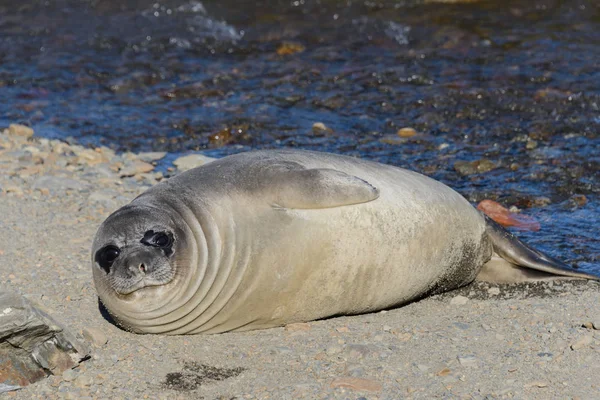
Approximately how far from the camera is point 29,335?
382 centimetres

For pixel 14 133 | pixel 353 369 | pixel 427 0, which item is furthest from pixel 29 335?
pixel 427 0

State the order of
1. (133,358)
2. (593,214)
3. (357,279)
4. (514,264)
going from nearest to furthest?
Answer: (133,358), (357,279), (514,264), (593,214)

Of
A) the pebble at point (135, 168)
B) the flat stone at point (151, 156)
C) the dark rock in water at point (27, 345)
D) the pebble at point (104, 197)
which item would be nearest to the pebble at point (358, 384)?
the dark rock in water at point (27, 345)

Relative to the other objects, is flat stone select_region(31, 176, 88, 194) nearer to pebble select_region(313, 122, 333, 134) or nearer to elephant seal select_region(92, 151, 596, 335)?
elephant seal select_region(92, 151, 596, 335)

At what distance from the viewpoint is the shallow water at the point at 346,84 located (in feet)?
23.8

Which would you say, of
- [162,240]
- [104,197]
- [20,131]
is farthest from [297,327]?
[20,131]

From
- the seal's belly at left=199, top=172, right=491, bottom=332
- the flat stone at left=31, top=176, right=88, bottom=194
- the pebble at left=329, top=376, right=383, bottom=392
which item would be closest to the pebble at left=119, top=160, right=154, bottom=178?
the flat stone at left=31, top=176, right=88, bottom=194

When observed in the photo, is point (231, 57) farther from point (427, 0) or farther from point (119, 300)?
point (119, 300)

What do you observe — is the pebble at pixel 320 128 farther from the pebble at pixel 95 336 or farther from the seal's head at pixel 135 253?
the pebble at pixel 95 336

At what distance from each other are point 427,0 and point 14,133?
6691mm

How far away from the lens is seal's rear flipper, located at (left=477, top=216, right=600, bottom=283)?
16.3 ft

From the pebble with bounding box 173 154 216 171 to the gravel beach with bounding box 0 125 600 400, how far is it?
191cm

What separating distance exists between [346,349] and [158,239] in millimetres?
927

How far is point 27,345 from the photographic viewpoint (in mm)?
3840
